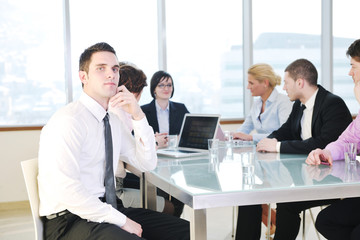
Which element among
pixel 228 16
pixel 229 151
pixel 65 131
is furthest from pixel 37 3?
pixel 65 131

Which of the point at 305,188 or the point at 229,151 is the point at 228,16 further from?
the point at 305,188

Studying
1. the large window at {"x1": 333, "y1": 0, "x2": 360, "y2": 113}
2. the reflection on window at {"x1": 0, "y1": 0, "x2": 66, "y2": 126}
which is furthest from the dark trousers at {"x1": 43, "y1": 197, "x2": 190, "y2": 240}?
the large window at {"x1": 333, "y1": 0, "x2": 360, "y2": 113}

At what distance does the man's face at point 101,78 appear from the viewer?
1961mm

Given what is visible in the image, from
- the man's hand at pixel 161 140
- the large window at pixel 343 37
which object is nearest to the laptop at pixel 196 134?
the man's hand at pixel 161 140

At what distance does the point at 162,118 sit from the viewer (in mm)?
3932

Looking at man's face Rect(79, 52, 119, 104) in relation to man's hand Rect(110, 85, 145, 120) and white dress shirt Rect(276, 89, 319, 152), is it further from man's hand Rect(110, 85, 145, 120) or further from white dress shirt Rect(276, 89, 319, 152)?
white dress shirt Rect(276, 89, 319, 152)

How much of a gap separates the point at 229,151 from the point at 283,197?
1.14m

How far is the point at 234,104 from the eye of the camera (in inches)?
237

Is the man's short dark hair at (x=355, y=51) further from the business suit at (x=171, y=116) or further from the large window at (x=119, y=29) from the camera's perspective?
the large window at (x=119, y=29)

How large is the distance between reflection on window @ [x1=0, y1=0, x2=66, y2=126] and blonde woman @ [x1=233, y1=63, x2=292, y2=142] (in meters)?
2.32

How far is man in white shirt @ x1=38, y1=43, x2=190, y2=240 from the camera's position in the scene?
171 cm

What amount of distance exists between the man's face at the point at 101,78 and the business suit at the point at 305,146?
1.15 meters

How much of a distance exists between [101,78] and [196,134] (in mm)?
1120

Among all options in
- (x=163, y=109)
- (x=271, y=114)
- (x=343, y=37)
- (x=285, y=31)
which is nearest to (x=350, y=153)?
(x=271, y=114)
